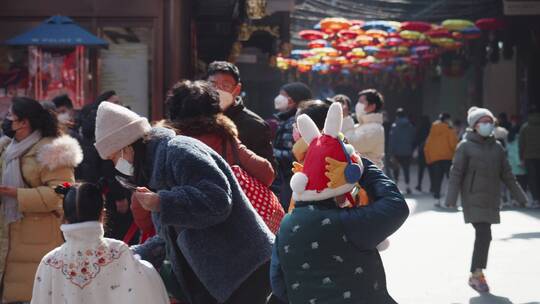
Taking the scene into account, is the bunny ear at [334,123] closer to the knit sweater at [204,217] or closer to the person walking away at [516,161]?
the knit sweater at [204,217]

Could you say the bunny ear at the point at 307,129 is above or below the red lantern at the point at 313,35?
below

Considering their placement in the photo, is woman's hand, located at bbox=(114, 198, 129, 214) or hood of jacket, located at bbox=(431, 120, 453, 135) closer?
woman's hand, located at bbox=(114, 198, 129, 214)

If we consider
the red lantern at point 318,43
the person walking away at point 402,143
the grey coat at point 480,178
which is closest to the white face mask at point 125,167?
the grey coat at point 480,178

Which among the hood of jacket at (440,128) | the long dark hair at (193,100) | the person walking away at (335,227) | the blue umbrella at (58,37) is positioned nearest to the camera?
the person walking away at (335,227)

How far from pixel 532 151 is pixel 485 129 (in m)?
9.00

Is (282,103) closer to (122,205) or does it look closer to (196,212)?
(122,205)

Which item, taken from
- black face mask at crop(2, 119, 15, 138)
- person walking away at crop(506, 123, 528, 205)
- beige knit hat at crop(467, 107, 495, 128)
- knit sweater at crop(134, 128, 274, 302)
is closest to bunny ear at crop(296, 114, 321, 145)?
knit sweater at crop(134, 128, 274, 302)

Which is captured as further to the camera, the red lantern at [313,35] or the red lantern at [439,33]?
the red lantern at [313,35]

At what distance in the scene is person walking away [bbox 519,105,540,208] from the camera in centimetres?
1791

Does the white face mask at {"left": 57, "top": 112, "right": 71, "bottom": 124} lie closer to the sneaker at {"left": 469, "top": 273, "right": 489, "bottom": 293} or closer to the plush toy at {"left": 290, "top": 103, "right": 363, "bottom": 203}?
the sneaker at {"left": 469, "top": 273, "right": 489, "bottom": 293}

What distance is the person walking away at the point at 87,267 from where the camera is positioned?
14.4ft

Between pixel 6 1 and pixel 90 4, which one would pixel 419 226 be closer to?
pixel 90 4

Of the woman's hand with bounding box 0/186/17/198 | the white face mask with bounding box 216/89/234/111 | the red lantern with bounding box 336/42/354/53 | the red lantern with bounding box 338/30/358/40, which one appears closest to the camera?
the white face mask with bounding box 216/89/234/111

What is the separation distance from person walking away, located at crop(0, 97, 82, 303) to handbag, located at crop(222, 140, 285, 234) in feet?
6.71
